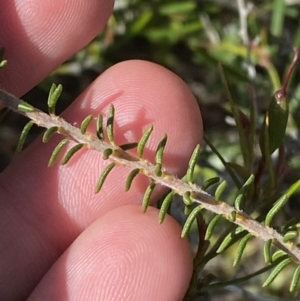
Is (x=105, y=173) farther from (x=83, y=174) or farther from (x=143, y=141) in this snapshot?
(x=83, y=174)

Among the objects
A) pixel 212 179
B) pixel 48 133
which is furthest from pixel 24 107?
pixel 212 179

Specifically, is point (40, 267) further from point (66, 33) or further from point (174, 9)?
point (174, 9)

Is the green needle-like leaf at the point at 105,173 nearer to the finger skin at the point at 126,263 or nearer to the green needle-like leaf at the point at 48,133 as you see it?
the green needle-like leaf at the point at 48,133

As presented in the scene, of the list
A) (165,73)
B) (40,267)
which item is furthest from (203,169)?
(40,267)

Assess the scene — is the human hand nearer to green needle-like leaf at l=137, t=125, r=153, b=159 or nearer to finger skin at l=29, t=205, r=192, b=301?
finger skin at l=29, t=205, r=192, b=301

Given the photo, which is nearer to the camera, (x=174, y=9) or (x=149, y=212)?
(x=149, y=212)

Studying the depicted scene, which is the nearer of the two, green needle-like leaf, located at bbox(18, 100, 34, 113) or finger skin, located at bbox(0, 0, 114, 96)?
green needle-like leaf, located at bbox(18, 100, 34, 113)

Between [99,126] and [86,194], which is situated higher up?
[99,126]

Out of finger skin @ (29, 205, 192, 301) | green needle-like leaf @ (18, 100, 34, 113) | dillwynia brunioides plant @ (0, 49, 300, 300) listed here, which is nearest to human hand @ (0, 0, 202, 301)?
finger skin @ (29, 205, 192, 301)
